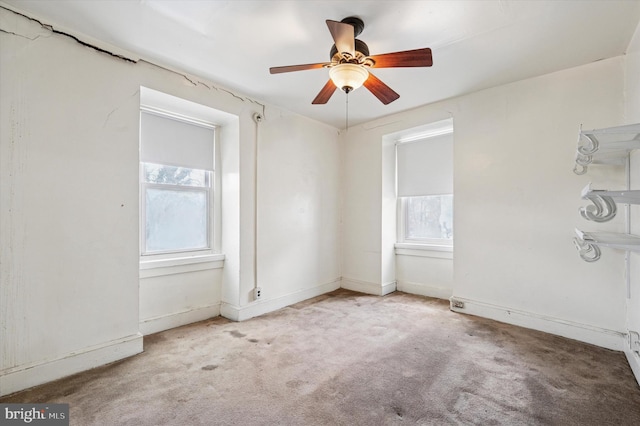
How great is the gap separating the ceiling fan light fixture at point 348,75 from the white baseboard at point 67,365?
2.64 m

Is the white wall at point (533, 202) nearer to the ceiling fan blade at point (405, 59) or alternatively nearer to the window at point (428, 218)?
the window at point (428, 218)

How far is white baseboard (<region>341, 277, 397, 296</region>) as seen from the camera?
13.5 feet

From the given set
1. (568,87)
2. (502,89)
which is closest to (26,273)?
(502,89)

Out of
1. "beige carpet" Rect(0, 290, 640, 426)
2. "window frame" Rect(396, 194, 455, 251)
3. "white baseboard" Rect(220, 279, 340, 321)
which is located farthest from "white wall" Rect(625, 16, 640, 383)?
"white baseboard" Rect(220, 279, 340, 321)

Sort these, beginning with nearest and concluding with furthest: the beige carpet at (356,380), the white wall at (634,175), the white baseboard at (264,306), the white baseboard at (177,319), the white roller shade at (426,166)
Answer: the beige carpet at (356,380) < the white wall at (634,175) < the white baseboard at (177,319) < the white baseboard at (264,306) < the white roller shade at (426,166)

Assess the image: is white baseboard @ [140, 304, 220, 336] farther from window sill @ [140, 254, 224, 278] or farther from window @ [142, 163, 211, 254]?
window @ [142, 163, 211, 254]

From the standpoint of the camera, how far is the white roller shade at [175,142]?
9.53 feet

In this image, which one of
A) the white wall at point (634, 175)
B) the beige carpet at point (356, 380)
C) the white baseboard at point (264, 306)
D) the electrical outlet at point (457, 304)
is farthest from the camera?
the electrical outlet at point (457, 304)

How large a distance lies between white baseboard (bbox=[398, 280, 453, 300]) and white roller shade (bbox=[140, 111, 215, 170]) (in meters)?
3.14

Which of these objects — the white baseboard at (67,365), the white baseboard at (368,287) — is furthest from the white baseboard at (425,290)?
the white baseboard at (67,365)

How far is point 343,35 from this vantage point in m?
1.79

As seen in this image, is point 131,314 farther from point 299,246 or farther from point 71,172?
point 299,246

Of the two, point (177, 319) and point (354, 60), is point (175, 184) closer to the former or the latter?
point (177, 319)

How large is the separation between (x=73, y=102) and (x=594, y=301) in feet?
15.1
